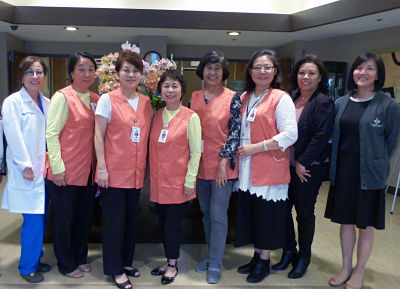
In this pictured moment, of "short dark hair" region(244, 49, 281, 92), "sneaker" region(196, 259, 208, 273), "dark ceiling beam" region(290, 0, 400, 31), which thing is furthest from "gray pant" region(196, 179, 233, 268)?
"dark ceiling beam" region(290, 0, 400, 31)

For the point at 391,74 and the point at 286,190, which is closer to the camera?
the point at 286,190

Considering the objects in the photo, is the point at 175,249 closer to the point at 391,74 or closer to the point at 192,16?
the point at 192,16

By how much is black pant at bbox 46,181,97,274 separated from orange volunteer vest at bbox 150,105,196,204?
53cm

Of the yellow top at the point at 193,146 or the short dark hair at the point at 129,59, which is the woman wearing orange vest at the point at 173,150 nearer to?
the yellow top at the point at 193,146

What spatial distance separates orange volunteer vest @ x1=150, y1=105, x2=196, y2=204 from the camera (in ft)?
7.25

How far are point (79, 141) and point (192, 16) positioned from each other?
3.78m

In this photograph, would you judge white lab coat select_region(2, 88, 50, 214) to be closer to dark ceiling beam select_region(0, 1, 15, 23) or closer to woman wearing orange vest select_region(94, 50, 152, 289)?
woman wearing orange vest select_region(94, 50, 152, 289)

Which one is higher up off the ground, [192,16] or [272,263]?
[192,16]

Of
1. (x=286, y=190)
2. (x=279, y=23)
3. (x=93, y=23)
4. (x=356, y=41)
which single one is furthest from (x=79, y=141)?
(x=356, y=41)

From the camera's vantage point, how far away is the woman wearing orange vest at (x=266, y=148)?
2219 millimetres

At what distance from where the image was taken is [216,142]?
2.29 meters

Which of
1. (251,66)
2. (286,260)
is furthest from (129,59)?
(286,260)

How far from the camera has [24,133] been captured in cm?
224

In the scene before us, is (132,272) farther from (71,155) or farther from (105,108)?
(105,108)
